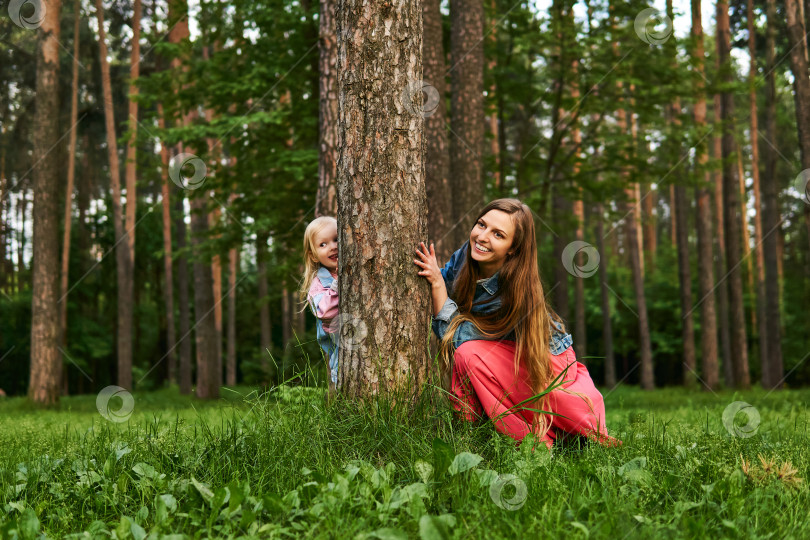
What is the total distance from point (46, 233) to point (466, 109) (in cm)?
733

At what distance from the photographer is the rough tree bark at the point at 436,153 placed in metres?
7.82

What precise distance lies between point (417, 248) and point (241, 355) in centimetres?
2921

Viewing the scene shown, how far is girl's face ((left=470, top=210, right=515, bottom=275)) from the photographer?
3.92 meters

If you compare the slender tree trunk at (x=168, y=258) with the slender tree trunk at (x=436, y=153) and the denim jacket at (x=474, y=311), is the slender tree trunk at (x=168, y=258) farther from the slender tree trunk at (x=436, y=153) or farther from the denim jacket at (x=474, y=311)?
the denim jacket at (x=474, y=311)

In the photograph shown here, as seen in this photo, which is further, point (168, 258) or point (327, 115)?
point (168, 258)

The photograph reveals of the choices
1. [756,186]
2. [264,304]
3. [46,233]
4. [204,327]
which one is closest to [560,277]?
[264,304]

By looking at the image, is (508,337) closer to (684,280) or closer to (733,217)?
(733,217)

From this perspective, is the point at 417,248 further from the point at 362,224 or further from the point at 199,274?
the point at 199,274

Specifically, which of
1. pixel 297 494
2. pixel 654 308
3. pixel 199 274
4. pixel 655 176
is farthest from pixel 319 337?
pixel 654 308

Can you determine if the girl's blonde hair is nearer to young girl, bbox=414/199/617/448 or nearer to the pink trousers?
young girl, bbox=414/199/617/448

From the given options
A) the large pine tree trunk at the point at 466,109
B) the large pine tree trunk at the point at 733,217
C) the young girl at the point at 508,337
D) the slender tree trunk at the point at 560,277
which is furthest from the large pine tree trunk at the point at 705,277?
the young girl at the point at 508,337

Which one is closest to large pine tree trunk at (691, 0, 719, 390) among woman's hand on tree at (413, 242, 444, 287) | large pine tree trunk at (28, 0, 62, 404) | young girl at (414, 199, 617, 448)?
young girl at (414, 199, 617, 448)

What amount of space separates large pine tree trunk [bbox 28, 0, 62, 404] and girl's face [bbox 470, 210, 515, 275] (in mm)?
9408

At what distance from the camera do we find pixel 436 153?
7.91m
